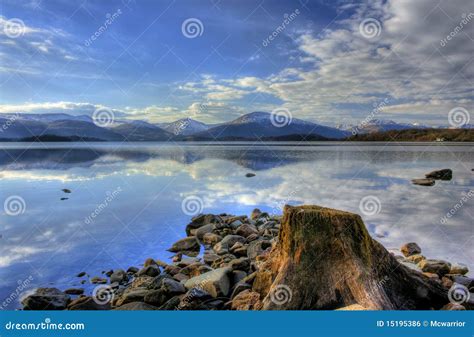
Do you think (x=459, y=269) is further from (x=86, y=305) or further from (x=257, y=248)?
(x=86, y=305)

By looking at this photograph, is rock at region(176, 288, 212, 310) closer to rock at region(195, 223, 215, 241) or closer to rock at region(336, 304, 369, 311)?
rock at region(336, 304, 369, 311)

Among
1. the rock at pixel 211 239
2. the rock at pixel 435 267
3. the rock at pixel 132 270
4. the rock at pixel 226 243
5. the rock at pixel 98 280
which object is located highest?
the rock at pixel 211 239

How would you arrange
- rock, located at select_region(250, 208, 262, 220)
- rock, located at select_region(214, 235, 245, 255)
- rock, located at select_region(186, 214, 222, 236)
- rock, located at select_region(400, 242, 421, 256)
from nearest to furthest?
rock, located at select_region(214, 235, 245, 255) → rock, located at select_region(400, 242, 421, 256) → rock, located at select_region(186, 214, 222, 236) → rock, located at select_region(250, 208, 262, 220)

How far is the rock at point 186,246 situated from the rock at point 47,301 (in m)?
5.07

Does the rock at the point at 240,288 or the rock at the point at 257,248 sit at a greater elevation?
the rock at the point at 257,248

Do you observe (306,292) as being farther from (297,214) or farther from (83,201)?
(83,201)

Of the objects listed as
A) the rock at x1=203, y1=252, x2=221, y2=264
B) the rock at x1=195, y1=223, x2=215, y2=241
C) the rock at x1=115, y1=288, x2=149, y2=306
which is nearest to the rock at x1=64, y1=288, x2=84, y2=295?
the rock at x1=115, y1=288, x2=149, y2=306

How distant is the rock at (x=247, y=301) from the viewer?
8.02 metres

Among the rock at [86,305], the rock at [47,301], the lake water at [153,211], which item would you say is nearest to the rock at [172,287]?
the rock at [86,305]

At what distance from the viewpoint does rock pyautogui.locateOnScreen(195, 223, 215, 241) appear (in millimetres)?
15711

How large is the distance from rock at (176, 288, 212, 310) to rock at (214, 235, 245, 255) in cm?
419

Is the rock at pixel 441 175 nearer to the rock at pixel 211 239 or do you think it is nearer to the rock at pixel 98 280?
the rock at pixel 211 239

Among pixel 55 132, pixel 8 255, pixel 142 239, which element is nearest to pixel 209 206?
pixel 142 239

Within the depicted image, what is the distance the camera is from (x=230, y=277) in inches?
382
